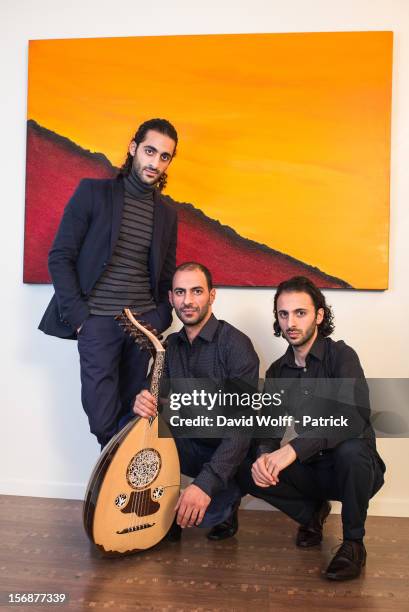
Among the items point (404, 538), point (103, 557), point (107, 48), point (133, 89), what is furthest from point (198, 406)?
point (107, 48)

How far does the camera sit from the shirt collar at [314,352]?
1.97 m

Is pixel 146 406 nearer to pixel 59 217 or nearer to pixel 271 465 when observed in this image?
pixel 271 465

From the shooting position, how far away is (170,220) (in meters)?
2.21

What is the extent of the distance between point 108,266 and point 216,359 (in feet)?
1.63

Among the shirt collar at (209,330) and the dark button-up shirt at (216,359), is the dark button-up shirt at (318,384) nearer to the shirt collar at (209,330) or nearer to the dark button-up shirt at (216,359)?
the dark button-up shirt at (216,359)

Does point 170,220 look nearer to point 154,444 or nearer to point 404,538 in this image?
point 154,444

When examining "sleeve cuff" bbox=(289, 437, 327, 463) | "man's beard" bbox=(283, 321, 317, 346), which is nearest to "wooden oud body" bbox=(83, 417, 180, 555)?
"sleeve cuff" bbox=(289, 437, 327, 463)

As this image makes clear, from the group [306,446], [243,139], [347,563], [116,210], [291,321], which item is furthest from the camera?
[243,139]

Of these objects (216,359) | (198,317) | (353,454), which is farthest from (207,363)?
(353,454)

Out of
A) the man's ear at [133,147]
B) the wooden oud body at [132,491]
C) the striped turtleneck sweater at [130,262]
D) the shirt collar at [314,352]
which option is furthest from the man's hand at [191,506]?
the man's ear at [133,147]

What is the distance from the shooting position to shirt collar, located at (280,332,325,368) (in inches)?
77.5

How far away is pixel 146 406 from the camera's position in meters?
1.81

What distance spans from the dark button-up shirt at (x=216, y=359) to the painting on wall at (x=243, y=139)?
446mm

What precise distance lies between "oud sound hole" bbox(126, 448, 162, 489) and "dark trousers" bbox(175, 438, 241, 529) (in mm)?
207
